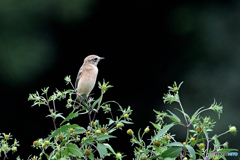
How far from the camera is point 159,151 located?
1338 mm

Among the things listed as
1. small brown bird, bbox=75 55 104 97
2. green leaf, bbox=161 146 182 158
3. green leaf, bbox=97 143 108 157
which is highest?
small brown bird, bbox=75 55 104 97

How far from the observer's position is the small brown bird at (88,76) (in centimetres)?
285

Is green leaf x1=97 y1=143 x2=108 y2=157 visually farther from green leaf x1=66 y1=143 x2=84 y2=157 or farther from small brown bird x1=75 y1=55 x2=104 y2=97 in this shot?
small brown bird x1=75 y1=55 x2=104 y2=97

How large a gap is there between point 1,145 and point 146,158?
0.66m

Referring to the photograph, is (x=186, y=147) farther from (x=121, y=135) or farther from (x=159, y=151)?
(x=121, y=135)

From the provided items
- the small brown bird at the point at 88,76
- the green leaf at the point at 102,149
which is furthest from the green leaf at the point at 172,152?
the small brown bird at the point at 88,76

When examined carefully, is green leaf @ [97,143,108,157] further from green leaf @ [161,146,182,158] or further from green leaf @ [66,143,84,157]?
green leaf @ [161,146,182,158]

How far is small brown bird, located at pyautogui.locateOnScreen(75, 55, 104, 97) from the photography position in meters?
2.85

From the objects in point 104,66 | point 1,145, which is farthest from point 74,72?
point 1,145

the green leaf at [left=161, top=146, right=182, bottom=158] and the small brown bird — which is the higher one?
the small brown bird

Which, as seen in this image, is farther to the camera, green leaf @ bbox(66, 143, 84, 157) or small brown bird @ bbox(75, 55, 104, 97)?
small brown bird @ bbox(75, 55, 104, 97)

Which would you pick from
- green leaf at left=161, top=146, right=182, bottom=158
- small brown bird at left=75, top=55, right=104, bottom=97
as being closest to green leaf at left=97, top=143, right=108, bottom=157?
green leaf at left=161, top=146, right=182, bottom=158

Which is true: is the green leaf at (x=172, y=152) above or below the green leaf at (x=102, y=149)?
below

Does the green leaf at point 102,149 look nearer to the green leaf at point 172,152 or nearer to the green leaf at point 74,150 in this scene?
the green leaf at point 74,150
